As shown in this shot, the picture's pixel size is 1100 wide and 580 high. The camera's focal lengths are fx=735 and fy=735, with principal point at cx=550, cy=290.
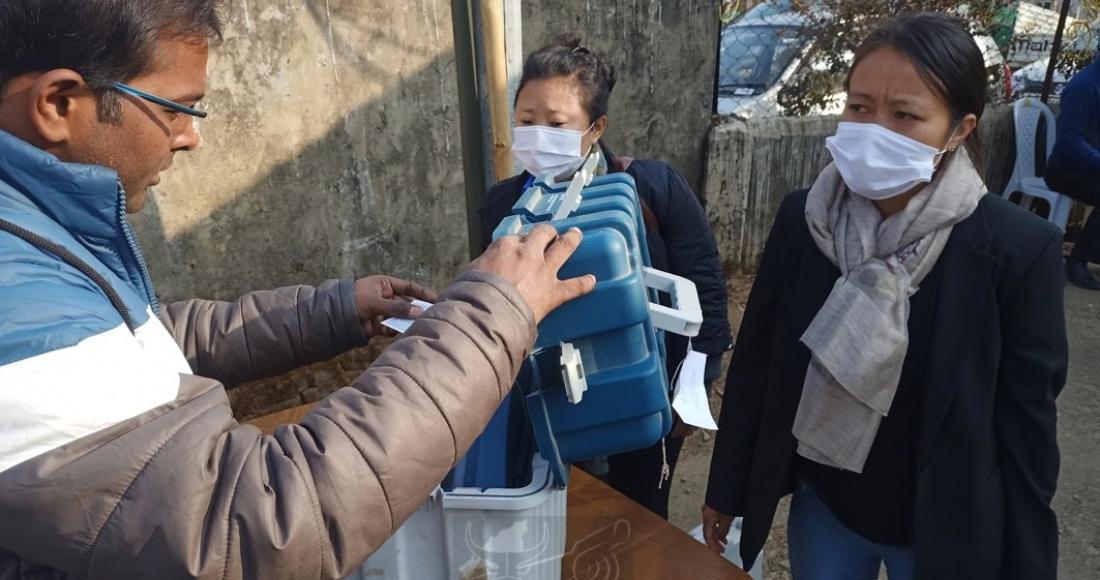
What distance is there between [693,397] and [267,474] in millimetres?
678

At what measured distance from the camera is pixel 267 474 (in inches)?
32.9

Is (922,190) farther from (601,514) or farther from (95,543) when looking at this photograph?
(95,543)

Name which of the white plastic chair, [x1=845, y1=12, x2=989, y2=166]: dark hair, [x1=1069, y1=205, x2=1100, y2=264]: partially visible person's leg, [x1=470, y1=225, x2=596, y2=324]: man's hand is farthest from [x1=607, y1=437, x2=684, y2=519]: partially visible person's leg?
the white plastic chair

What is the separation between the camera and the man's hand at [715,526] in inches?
73.3

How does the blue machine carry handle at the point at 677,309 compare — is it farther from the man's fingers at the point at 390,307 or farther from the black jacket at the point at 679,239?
the black jacket at the point at 679,239

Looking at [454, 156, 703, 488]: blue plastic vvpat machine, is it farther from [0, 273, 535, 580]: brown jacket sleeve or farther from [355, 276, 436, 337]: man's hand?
[355, 276, 436, 337]: man's hand

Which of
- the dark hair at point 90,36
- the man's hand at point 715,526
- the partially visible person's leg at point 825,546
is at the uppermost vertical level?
the dark hair at point 90,36

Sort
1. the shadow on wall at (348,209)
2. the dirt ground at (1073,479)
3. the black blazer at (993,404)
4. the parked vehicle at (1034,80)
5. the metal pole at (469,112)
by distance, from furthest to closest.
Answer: the parked vehicle at (1034,80), the metal pole at (469,112), the shadow on wall at (348,209), the dirt ground at (1073,479), the black blazer at (993,404)

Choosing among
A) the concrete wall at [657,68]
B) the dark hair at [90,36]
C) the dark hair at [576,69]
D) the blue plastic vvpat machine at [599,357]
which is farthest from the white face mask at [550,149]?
the concrete wall at [657,68]

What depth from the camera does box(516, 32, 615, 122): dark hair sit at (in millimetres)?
2207

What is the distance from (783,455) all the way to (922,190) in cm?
65

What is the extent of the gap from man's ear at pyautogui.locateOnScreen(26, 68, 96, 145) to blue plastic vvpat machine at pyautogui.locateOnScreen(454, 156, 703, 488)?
596 mm

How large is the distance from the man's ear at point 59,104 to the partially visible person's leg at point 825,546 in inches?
62.5

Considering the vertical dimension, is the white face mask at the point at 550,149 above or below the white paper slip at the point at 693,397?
above
